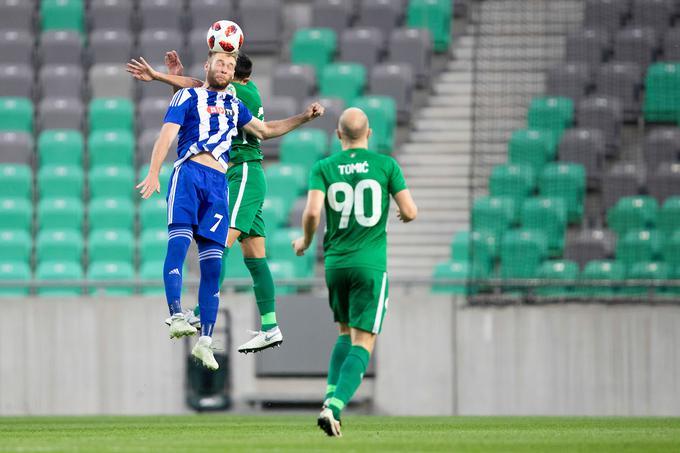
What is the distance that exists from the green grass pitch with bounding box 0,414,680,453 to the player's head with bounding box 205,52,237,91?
8.13ft

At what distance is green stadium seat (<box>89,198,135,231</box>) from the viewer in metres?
17.7

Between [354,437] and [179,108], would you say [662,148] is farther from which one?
[354,437]

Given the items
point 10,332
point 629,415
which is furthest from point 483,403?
point 10,332

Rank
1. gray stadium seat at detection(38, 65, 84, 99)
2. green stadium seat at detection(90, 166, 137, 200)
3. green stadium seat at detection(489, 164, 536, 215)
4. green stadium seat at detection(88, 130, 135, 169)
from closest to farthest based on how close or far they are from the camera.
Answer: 1. green stadium seat at detection(489, 164, 536, 215)
2. green stadium seat at detection(90, 166, 137, 200)
3. green stadium seat at detection(88, 130, 135, 169)
4. gray stadium seat at detection(38, 65, 84, 99)

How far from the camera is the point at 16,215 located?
17.8m

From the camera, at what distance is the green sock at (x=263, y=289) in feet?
35.7

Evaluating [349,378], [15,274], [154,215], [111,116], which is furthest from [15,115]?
[349,378]

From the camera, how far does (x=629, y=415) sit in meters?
15.0

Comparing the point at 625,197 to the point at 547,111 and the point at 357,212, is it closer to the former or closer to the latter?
the point at 547,111

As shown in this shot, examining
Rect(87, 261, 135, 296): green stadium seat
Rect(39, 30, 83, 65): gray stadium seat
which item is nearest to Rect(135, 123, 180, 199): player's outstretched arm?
Rect(87, 261, 135, 296): green stadium seat

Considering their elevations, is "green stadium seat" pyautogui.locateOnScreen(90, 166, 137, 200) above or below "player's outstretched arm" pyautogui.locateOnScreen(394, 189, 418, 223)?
above

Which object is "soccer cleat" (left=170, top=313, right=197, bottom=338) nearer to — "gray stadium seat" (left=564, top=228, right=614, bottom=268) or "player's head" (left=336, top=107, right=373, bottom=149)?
"player's head" (left=336, top=107, right=373, bottom=149)

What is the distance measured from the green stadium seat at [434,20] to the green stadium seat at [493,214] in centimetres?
410

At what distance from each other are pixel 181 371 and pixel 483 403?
331cm
